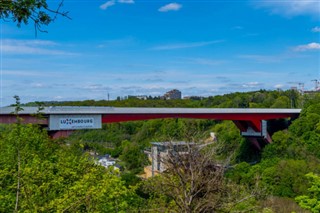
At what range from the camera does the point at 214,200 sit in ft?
21.9

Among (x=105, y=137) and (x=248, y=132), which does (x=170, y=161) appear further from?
(x=105, y=137)

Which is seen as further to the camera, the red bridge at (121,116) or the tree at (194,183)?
the red bridge at (121,116)

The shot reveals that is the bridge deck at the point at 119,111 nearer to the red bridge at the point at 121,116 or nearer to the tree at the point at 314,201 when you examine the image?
the red bridge at the point at 121,116

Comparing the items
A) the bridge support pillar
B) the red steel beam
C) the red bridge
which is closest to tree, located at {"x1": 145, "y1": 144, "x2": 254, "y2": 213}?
the red bridge

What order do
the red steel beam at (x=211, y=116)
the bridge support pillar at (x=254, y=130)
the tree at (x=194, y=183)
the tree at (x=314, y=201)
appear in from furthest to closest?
the bridge support pillar at (x=254, y=130) < the red steel beam at (x=211, y=116) < the tree at (x=314, y=201) < the tree at (x=194, y=183)

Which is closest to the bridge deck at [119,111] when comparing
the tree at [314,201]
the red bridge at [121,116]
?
the red bridge at [121,116]

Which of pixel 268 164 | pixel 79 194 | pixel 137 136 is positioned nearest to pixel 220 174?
pixel 79 194

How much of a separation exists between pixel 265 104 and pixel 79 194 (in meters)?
50.2

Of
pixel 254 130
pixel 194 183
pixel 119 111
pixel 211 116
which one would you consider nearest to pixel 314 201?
pixel 194 183

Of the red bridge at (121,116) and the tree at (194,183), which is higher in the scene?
the red bridge at (121,116)

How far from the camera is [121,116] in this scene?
25047 mm

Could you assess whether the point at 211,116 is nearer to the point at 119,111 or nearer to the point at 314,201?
the point at 119,111

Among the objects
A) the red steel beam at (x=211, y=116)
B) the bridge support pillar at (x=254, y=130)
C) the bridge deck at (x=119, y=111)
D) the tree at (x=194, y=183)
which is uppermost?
the bridge deck at (x=119, y=111)

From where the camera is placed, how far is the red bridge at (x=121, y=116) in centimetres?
2166
